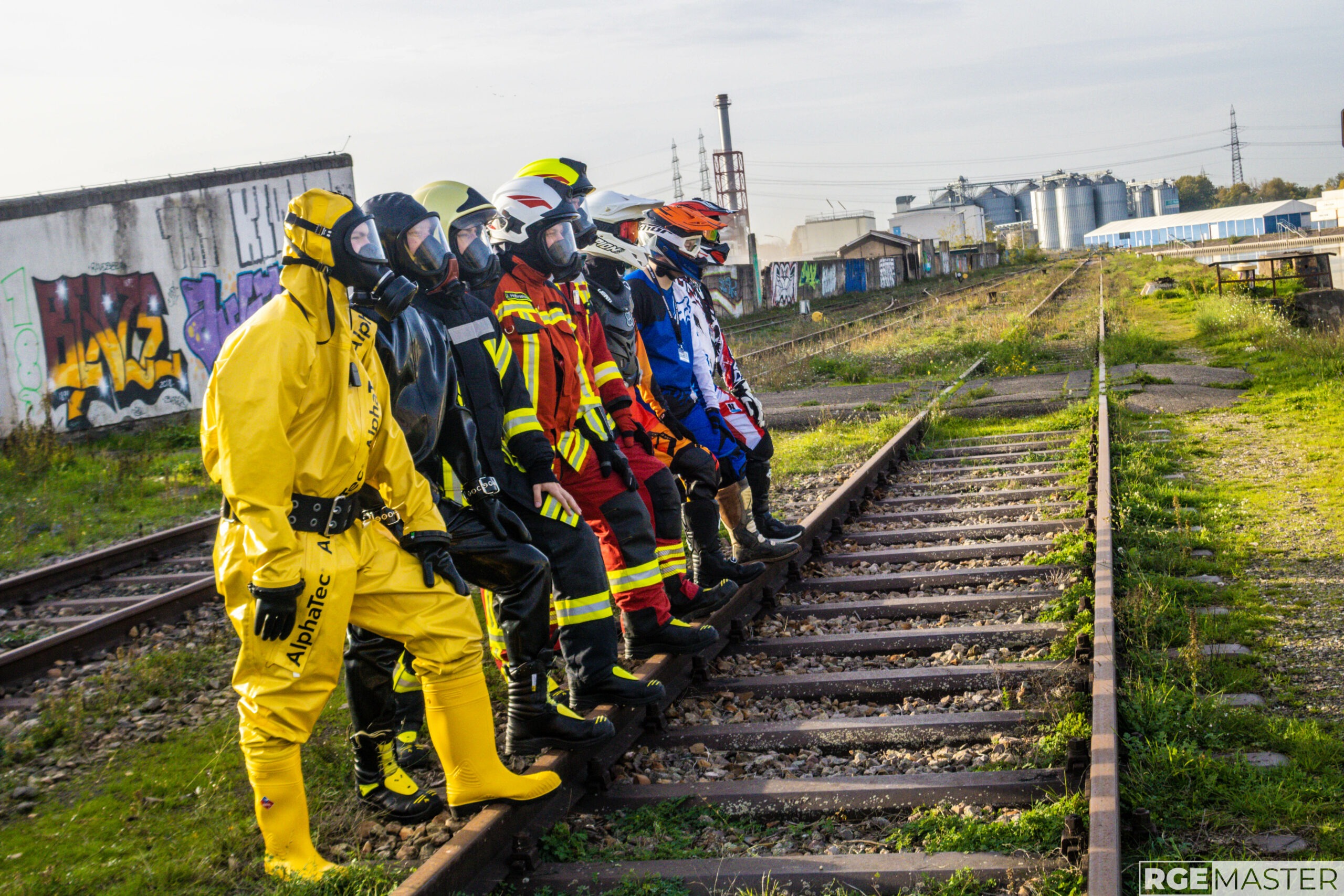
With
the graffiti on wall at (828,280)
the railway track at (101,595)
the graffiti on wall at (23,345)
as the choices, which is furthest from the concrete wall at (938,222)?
the railway track at (101,595)

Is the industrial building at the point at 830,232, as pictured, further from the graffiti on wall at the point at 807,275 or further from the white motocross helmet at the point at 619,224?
the white motocross helmet at the point at 619,224

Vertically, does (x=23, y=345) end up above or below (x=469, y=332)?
above

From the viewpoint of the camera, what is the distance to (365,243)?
3.53m

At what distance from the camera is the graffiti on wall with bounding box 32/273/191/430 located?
51.0 ft

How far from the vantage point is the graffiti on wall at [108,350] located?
15.6 metres

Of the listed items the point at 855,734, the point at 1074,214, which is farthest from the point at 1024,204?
the point at 855,734

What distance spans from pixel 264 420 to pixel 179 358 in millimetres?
15363

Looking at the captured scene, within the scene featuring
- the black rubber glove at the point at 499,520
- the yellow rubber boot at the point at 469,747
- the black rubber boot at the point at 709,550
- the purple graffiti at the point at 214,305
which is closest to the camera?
the yellow rubber boot at the point at 469,747

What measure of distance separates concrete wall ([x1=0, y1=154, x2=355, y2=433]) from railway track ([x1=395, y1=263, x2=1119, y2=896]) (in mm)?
12159

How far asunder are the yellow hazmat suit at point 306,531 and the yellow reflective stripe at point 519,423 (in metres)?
0.67

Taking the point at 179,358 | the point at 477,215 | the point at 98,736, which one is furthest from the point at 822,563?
the point at 179,358

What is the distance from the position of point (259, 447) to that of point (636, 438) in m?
2.50

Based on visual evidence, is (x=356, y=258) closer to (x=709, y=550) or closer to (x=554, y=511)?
(x=554, y=511)

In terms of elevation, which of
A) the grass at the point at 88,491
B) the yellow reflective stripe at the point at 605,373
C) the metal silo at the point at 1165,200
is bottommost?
the grass at the point at 88,491
